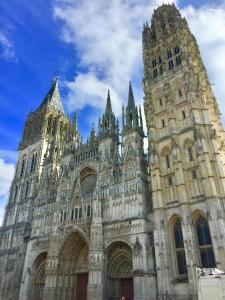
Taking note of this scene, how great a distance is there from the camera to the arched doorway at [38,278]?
31.9m

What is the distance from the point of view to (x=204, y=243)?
22.3 metres

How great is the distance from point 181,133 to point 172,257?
12091mm

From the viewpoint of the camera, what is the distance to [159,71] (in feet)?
113

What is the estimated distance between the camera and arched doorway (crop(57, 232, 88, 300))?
96.1ft

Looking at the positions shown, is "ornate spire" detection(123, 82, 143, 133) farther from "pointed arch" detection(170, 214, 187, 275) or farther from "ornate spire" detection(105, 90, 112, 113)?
"pointed arch" detection(170, 214, 187, 275)

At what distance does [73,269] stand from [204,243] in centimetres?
1578

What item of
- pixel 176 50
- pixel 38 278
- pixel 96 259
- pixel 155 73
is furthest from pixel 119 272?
pixel 176 50

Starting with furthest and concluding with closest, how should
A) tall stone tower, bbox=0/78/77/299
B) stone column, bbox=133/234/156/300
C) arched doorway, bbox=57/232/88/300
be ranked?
tall stone tower, bbox=0/78/77/299 → arched doorway, bbox=57/232/88/300 → stone column, bbox=133/234/156/300

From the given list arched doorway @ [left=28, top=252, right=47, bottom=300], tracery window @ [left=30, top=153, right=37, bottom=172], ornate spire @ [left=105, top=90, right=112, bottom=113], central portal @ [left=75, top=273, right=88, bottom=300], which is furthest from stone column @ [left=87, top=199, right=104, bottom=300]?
tracery window @ [left=30, top=153, right=37, bottom=172]

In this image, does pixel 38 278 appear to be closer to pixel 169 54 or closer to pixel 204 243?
pixel 204 243

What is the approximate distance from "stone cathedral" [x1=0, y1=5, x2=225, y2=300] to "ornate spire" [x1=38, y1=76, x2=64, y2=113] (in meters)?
11.9

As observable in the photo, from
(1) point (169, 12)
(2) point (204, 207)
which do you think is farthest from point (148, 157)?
(1) point (169, 12)

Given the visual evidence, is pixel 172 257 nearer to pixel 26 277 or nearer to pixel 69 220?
Answer: pixel 69 220

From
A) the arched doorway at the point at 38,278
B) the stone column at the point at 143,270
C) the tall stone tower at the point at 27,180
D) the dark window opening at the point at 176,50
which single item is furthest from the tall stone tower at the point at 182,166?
the tall stone tower at the point at 27,180
